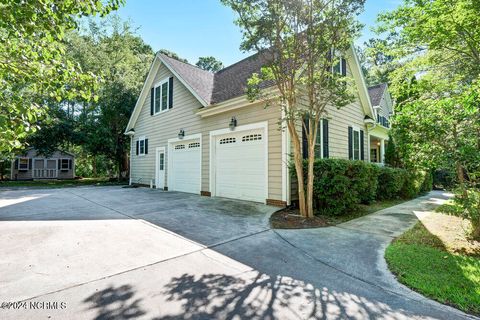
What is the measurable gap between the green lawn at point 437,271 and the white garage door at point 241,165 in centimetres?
441

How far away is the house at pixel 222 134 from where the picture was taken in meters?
7.80

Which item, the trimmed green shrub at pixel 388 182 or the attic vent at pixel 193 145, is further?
the attic vent at pixel 193 145

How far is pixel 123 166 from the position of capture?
18.8 meters

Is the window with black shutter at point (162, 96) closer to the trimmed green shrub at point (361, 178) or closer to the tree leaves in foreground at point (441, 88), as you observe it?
the trimmed green shrub at point (361, 178)

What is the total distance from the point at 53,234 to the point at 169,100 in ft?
28.8

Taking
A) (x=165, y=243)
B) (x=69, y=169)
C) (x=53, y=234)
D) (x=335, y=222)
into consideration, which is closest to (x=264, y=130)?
(x=335, y=222)

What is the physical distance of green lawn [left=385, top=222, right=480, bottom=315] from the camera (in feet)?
8.40

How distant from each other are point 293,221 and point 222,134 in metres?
4.77

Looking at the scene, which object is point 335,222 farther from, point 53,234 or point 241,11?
point 53,234

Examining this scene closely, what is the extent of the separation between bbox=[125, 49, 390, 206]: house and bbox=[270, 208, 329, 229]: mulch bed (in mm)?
935

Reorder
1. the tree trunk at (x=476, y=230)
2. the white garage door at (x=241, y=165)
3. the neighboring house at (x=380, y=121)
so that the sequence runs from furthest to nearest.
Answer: the neighboring house at (x=380, y=121) → the white garage door at (x=241, y=165) → the tree trunk at (x=476, y=230)

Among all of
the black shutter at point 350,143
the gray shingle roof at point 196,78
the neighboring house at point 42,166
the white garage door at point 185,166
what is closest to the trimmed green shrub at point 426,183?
the black shutter at point 350,143

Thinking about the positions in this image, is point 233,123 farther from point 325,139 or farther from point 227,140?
point 325,139

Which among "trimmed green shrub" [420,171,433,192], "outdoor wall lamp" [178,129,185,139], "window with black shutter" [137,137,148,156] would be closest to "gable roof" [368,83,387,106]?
"trimmed green shrub" [420,171,433,192]
